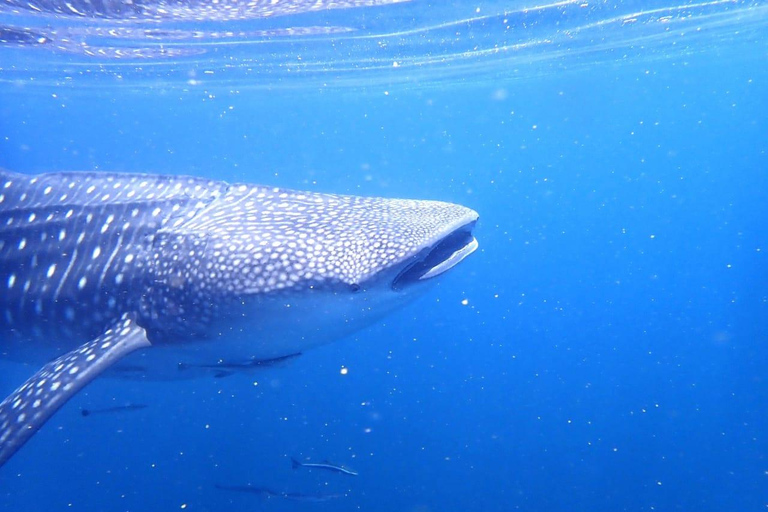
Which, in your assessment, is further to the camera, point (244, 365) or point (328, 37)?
point (328, 37)

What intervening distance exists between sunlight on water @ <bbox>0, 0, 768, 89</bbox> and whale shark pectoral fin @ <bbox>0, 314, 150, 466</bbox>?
22.7 feet

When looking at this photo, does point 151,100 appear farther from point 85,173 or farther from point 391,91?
point 85,173

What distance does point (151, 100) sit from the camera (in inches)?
1068

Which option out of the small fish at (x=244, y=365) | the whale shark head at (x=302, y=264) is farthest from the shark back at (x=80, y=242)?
the small fish at (x=244, y=365)

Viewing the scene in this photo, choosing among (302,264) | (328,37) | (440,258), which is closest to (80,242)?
(302,264)

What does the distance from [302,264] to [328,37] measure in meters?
10.9

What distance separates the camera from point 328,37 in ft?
43.3

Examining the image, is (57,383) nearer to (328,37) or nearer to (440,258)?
(440,258)

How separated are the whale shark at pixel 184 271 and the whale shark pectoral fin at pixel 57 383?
1cm

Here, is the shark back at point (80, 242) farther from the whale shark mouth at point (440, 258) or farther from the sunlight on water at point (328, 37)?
the sunlight on water at point (328, 37)

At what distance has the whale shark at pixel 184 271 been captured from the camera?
3.83 m

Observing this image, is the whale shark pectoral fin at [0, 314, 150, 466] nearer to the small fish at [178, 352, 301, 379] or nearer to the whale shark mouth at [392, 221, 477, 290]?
Answer: the small fish at [178, 352, 301, 379]

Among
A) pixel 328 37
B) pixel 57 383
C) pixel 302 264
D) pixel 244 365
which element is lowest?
pixel 244 365

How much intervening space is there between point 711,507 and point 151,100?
29129 millimetres
